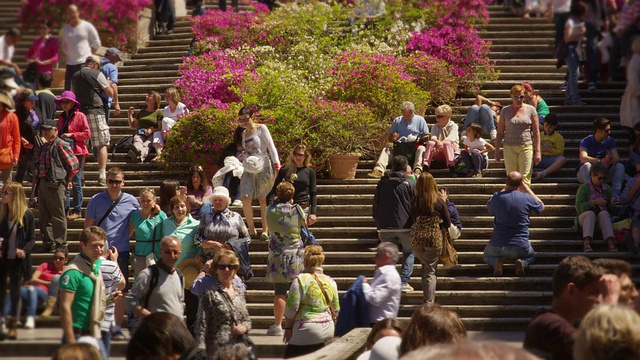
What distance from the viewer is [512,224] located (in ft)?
43.2

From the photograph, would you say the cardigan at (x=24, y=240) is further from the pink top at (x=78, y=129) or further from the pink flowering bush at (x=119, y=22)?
the pink flowering bush at (x=119, y=22)

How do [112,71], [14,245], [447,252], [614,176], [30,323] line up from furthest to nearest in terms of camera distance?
1. [112,71]
2. [614,176]
3. [447,252]
4. [14,245]
5. [30,323]

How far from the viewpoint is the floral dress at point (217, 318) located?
9.30 m

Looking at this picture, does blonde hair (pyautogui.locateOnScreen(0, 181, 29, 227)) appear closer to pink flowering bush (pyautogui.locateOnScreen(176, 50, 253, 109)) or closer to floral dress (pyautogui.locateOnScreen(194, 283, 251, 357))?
floral dress (pyautogui.locateOnScreen(194, 283, 251, 357))

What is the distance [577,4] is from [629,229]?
7.17 metres

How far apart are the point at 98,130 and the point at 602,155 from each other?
22.5ft

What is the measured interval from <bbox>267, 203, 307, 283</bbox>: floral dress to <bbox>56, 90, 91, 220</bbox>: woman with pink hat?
4.01 meters

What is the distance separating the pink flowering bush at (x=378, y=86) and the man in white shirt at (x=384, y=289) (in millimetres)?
7896

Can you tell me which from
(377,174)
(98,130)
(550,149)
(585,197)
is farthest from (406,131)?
(98,130)

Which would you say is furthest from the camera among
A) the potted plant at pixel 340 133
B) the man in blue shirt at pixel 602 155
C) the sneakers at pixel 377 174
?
the potted plant at pixel 340 133

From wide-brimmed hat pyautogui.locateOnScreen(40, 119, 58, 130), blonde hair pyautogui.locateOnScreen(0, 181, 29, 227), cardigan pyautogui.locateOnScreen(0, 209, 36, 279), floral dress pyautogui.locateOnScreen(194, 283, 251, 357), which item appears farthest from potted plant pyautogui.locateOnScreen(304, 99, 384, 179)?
cardigan pyautogui.locateOnScreen(0, 209, 36, 279)

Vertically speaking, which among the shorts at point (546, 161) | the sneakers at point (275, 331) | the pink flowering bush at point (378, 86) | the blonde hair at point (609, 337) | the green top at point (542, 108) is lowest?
the sneakers at point (275, 331)

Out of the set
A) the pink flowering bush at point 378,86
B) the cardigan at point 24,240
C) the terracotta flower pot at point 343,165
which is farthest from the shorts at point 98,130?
the cardigan at point 24,240

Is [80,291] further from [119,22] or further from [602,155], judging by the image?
[119,22]
